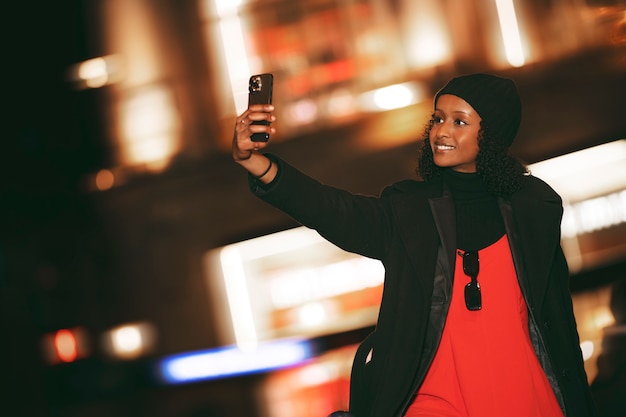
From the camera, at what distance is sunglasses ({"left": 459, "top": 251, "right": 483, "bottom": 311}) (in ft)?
8.80

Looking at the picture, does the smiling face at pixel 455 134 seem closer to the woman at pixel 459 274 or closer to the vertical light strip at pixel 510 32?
the woman at pixel 459 274

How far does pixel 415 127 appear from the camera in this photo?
7.66m

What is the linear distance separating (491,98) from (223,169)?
17.4ft

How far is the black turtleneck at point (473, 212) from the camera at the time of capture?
2.81 m

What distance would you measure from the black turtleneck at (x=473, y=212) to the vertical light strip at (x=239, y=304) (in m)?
5.15

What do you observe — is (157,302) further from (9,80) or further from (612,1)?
(612,1)

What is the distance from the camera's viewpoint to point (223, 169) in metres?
8.02

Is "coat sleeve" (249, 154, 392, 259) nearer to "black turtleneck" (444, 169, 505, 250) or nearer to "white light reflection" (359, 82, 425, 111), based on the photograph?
"black turtleneck" (444, 169, 505, 250)

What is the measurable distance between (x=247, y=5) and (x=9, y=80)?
9.02 ft

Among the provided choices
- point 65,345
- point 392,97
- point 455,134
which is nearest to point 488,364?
point 455,134

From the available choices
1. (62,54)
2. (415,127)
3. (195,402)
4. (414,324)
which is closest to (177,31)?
(62,54)

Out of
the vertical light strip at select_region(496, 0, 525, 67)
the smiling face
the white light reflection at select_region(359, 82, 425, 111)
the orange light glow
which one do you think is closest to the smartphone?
the smiling face

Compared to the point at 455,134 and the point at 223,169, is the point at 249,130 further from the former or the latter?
Result: the point at 223,169

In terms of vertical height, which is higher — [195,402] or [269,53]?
[269,53]
